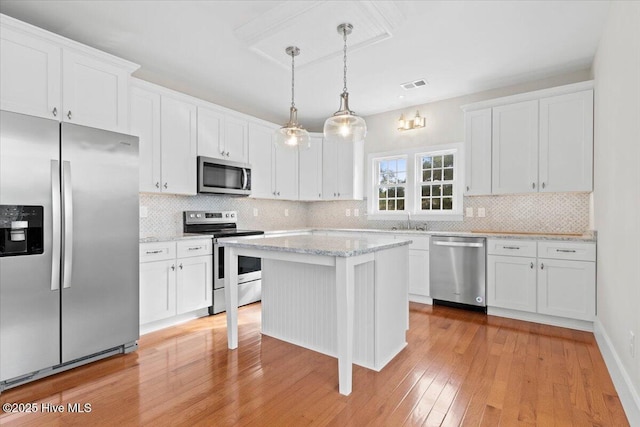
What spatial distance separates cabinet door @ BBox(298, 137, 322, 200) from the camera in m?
5.36

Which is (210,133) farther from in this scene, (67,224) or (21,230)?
(21,230)

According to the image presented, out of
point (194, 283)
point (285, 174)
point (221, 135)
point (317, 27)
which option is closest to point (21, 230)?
point (194, 283)

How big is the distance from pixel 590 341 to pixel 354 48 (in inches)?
130

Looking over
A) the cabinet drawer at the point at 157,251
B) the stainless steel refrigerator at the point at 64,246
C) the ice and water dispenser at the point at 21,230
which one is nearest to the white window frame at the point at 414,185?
the cabinet drawer at the point at 157,251

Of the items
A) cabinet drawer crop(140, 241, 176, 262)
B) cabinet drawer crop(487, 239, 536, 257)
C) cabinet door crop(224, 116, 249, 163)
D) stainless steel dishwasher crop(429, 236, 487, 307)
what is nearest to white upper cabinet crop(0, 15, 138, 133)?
cabinet drawer crop(140, 241, 176, 262)

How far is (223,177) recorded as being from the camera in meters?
4.09

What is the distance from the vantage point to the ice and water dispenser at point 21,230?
2104mm

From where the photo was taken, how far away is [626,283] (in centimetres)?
206

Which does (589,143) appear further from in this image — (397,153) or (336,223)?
(336,223)

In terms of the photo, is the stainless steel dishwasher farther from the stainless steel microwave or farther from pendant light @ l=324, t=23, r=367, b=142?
the stainless steel microwave

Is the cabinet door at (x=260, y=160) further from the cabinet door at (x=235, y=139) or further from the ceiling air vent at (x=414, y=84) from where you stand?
the ceiling air vent at (x=414, y=84)

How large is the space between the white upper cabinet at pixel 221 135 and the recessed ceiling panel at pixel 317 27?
4.24ft

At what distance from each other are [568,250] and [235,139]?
12.9 feet

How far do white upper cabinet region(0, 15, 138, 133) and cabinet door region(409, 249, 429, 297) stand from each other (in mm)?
3428
